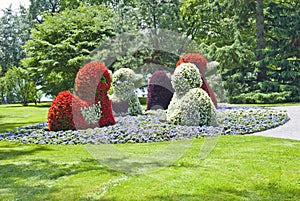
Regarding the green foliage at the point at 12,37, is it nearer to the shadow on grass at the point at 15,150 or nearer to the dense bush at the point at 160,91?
the dense bush at the point at 160,91

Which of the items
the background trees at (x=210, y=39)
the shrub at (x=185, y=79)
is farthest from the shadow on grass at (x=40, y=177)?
the background trees at (x=210, y=39)

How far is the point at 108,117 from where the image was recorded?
969cm

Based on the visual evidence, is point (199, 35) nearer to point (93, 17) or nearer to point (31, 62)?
point (93, 17)

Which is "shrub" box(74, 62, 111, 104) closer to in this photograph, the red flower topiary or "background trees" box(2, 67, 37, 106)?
the red flower topiary

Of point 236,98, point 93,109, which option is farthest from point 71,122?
point 236,98

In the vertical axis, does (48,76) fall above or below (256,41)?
below

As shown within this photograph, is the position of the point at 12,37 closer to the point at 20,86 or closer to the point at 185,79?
the point at 20,86

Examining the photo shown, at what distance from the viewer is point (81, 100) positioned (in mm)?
9164

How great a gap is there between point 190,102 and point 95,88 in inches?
105

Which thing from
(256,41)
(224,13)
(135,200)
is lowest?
(135,200)

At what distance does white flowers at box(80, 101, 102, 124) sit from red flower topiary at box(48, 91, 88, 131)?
0.35 ft

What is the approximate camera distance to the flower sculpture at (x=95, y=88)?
9.16 m

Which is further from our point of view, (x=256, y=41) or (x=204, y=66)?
(x=256, y=41)

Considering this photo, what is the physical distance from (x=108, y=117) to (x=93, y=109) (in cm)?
61
